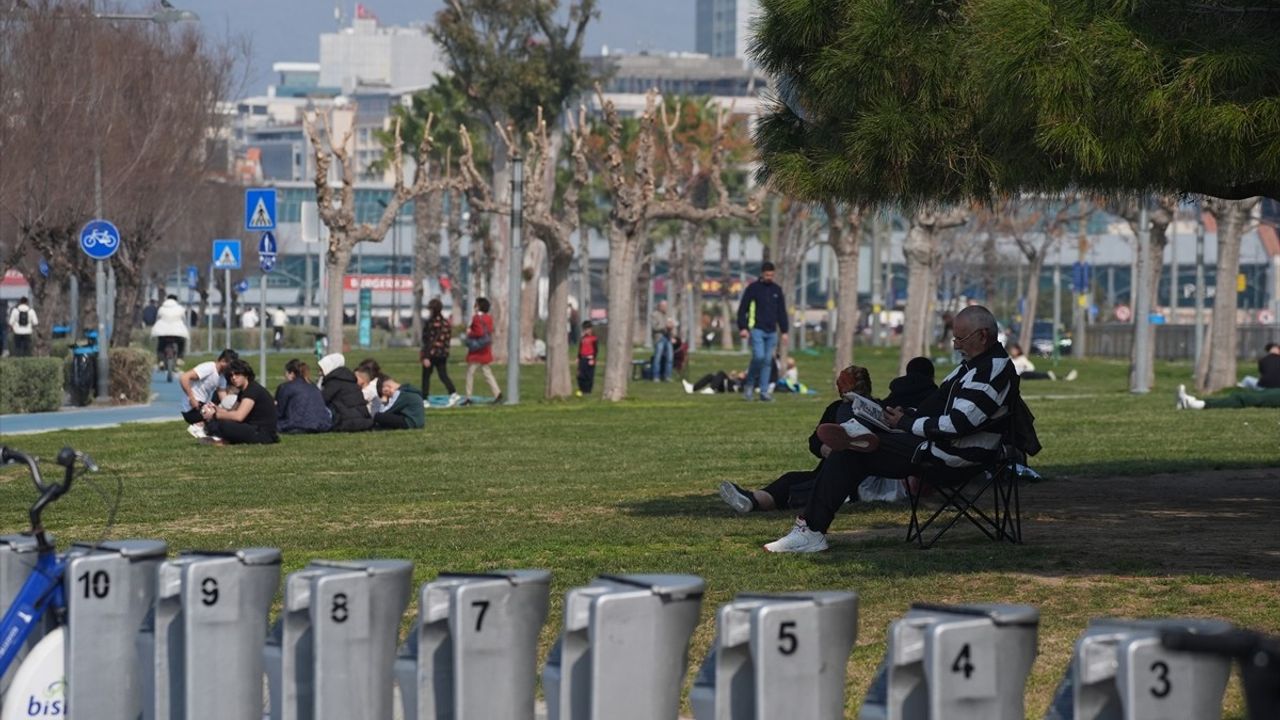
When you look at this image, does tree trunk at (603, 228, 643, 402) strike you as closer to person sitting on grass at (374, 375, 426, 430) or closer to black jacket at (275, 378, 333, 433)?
person sitting on grass at (374, 375, 426, 430)

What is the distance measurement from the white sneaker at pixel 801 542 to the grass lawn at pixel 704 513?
0.16 meters

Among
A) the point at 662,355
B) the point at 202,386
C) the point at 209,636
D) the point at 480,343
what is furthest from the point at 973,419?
the point at 662,355

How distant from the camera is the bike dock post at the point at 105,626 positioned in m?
6.33

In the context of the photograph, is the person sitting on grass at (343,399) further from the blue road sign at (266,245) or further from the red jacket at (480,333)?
the blue road sign at (266,245)

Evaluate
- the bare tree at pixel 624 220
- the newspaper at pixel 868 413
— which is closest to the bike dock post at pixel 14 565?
the newspaper at pixel 868 413

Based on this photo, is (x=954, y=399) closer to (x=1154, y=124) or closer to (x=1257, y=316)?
(x=1154, y=124)

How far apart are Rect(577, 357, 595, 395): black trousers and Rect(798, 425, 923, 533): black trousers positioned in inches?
1085

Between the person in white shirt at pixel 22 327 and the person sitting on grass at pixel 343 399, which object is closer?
the person sitting on grass at pixel 343 399

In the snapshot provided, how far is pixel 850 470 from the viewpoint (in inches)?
461

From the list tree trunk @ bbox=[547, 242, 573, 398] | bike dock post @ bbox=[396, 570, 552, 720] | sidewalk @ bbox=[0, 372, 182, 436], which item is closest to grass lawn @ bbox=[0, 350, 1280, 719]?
sidewalk @ bbox=[0, 372, 182, 436]

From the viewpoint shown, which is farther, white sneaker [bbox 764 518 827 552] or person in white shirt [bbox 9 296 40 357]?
person in white shirt [bbox 9 296 40 357]

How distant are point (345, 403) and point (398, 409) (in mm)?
758

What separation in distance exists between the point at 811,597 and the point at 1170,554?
21.1 ft

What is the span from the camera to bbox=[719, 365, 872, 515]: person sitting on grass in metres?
13.9
